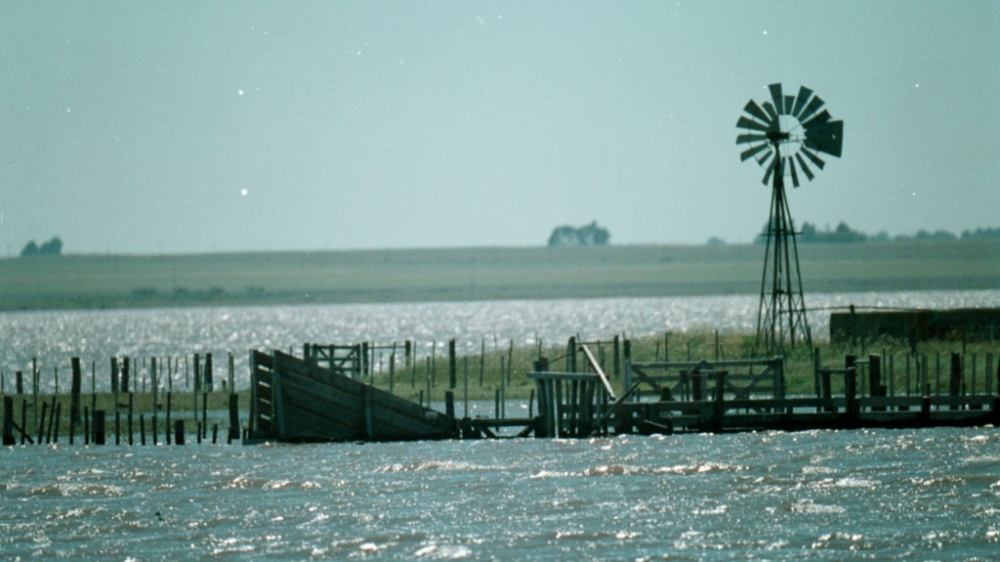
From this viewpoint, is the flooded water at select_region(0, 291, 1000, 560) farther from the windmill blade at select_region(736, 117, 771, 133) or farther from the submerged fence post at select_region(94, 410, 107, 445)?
the windmill blade at select_region(736, 117, 771, 133)

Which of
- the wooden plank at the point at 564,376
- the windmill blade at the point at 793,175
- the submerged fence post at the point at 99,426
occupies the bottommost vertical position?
the submerged fence post at the point at 99,426

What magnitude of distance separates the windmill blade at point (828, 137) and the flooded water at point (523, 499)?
907 inches

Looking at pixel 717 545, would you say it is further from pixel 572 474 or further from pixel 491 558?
pixel 572 474

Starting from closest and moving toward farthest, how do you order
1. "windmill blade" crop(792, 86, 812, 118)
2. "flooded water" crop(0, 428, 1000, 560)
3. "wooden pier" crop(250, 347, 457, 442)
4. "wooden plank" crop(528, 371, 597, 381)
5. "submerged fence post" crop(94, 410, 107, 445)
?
1. "flooded water" crop(0, 428, 1000, 560)
2. "wooden plank" crop(528, 371, 597, 381)
3. "wooden pier" crop(250, 347, 457, 442)
4. "submerged fence post" crop(94, 410, 107, 445)
5. "windmill blade" crop(792, 86, 812, 118)

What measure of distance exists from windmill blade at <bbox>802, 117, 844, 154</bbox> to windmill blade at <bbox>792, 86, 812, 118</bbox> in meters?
0.78

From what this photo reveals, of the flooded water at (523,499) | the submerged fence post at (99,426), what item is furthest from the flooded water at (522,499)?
the submerged fence post at (99,426)

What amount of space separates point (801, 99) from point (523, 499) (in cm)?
3310

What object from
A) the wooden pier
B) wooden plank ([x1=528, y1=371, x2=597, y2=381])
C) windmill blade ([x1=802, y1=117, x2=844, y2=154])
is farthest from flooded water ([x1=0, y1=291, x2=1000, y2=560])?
windmill blade ([x1=802, y1=117, x2=844, y2=154])

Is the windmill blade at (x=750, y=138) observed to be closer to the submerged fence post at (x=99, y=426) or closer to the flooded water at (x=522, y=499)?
the flooded water at (x=522, y=499)

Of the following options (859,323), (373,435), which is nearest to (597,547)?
(373,435)

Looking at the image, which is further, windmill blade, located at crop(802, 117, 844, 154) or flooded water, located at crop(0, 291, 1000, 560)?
windmill blade, located at crop(802, 117, 844, 154)

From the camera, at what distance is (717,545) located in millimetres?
24703

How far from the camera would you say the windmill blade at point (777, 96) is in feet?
195

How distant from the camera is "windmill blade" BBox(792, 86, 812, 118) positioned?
192 ft
